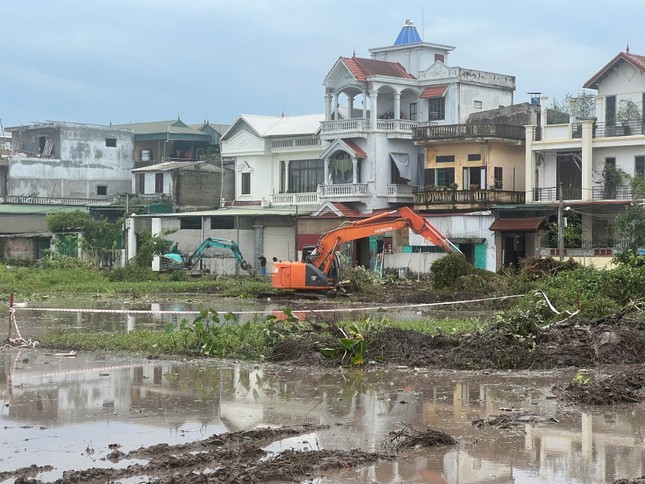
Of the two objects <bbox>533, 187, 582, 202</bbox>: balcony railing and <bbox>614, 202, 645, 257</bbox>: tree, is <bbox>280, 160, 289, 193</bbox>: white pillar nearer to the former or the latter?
<bbox>533, 187, 582, 202</bbox>: balcony railing

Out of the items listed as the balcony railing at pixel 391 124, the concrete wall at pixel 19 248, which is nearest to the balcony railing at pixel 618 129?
the balcony railing at pixel 391 124

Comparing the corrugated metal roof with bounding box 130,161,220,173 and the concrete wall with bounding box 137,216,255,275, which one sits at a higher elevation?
the corrugated metal roof with bounding box 130,161,220,173

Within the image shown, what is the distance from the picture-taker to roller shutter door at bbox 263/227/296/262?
178ft

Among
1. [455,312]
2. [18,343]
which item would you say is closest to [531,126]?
[455,312]

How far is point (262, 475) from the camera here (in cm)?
1099

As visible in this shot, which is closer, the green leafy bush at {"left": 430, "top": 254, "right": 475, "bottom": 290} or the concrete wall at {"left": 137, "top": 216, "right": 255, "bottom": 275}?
the green leafy bush at {"left": 430, "top": 254, "right": 475, "bottom": 290}

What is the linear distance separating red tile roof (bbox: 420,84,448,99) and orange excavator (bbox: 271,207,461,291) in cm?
1716

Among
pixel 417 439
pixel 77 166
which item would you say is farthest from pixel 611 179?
pixel 417 439

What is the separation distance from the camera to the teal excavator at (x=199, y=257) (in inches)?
1956

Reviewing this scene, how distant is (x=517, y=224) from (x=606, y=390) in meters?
33.0

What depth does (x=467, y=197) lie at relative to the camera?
50.8m

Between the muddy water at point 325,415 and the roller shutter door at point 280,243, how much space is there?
1348 inches

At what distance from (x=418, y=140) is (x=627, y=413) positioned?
39.9m

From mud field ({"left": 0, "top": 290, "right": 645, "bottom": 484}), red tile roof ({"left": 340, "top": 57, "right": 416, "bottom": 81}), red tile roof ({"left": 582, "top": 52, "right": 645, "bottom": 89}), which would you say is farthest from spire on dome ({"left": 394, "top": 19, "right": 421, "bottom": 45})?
mud field ({"left": 0, "top": 290, "right": 645, "bottom": 484})
